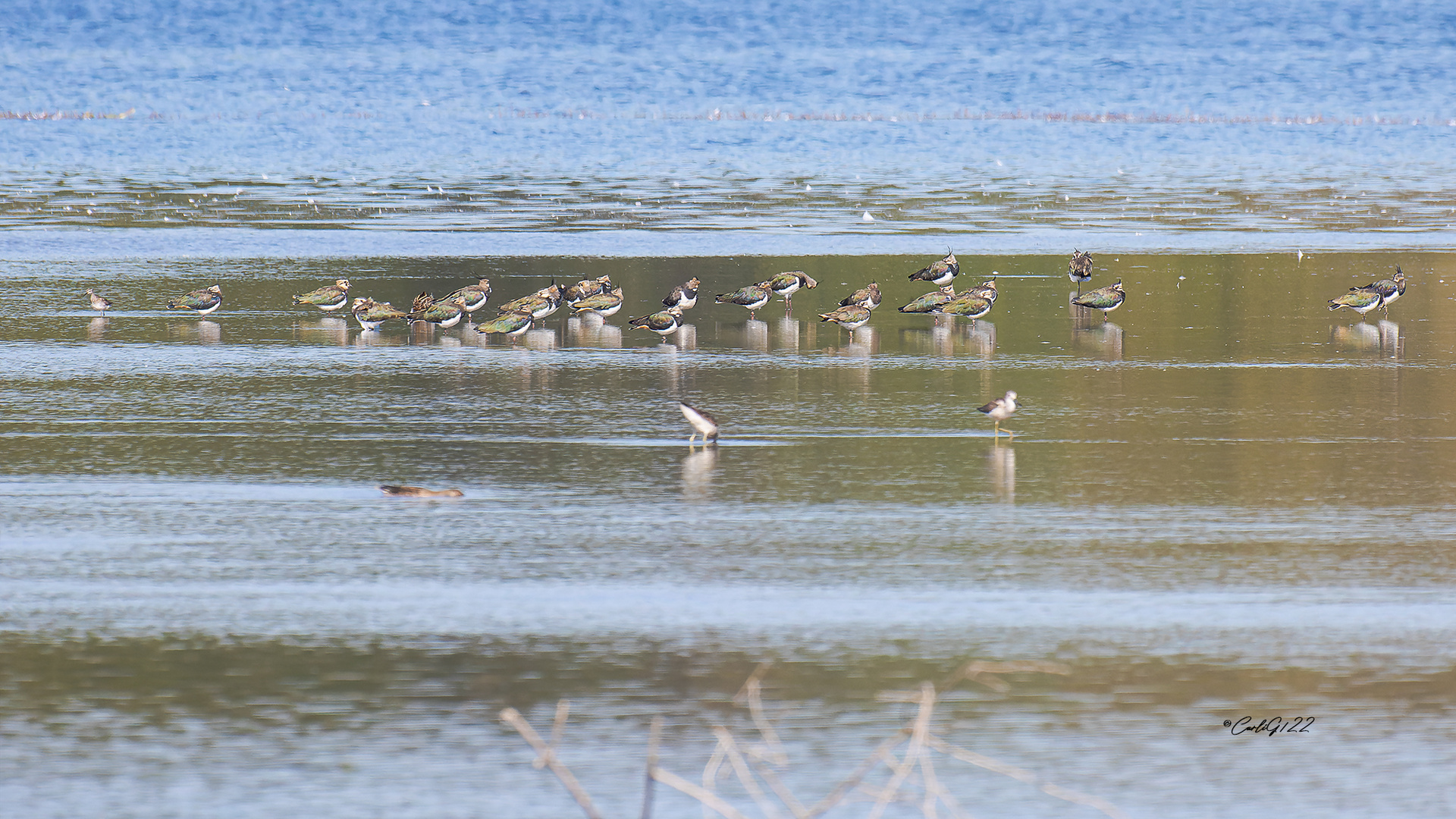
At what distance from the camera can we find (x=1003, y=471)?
10.5 metres

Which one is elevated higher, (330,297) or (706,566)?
(330,297)

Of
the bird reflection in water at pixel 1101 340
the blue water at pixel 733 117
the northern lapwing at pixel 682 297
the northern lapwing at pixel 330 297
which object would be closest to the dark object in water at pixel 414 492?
the bird reflection in water at pixel 1101 340

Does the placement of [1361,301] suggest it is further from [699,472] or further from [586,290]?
[699,472]

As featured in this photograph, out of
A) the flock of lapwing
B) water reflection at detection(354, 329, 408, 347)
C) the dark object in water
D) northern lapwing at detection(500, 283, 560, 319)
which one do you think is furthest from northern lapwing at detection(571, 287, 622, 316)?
the dark object in water

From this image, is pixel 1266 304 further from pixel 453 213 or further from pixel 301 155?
pixel 301 155

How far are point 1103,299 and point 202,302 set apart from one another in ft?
27.3

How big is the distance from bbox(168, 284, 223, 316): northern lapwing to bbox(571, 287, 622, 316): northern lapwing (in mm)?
3285

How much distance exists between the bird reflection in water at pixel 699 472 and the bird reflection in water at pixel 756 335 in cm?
496

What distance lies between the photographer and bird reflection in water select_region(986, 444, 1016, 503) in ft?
32.4

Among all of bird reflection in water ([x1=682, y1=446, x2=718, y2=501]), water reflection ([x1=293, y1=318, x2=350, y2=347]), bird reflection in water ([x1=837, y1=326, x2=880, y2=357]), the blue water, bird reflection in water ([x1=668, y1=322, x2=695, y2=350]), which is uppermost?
the blue water

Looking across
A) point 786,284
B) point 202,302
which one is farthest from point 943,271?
point 202,302

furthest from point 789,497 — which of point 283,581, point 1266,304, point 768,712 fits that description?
point 1266,304

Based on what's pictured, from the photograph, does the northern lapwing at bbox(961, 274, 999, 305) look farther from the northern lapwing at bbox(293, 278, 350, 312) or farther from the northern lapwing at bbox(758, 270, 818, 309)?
the northern lapwing at bbox(293, 278, 350, 312)

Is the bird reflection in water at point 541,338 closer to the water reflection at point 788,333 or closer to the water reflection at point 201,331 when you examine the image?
the water reflection at point 788,333
